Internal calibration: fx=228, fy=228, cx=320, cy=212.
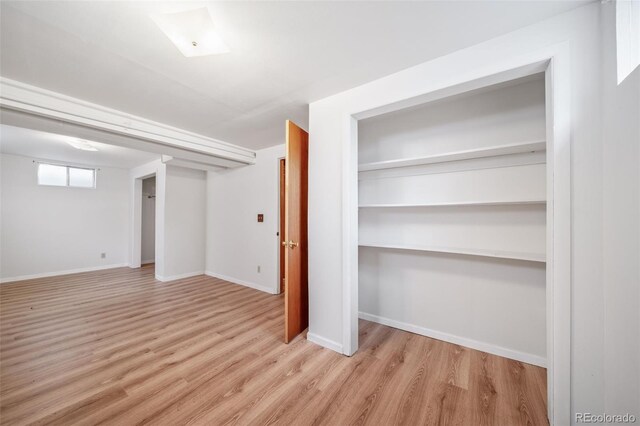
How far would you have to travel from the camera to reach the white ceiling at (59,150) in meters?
3.49

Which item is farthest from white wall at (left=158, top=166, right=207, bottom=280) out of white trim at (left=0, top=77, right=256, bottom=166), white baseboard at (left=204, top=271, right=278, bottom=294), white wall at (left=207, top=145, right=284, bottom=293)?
white trim at (left=0, top=77, right=256, bottom=166)

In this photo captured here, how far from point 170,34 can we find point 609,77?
8.16ft

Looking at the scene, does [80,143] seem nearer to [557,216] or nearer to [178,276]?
[178,276]

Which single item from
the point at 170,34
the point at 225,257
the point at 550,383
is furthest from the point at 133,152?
the point at 550,383

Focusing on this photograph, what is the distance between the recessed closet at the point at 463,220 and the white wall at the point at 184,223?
391 cm

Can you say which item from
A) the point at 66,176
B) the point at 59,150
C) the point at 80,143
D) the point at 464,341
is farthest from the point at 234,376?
the point at 66,176

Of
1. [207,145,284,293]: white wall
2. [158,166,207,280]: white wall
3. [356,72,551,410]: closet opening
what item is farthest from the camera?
[158,166,207,280]: white wall

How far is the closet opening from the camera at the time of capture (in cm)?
192

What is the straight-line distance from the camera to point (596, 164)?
125cm

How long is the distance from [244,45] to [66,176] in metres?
6.37

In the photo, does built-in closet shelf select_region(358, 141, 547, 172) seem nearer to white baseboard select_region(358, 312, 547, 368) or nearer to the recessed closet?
the recessed closet

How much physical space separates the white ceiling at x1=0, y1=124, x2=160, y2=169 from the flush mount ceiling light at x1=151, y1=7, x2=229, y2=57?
3.68 m

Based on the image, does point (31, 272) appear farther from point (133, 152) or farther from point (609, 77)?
point (609, 77)

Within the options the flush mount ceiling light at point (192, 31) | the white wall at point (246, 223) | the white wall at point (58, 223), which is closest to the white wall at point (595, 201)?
the flush mount ceiling light at point (192, 31)
